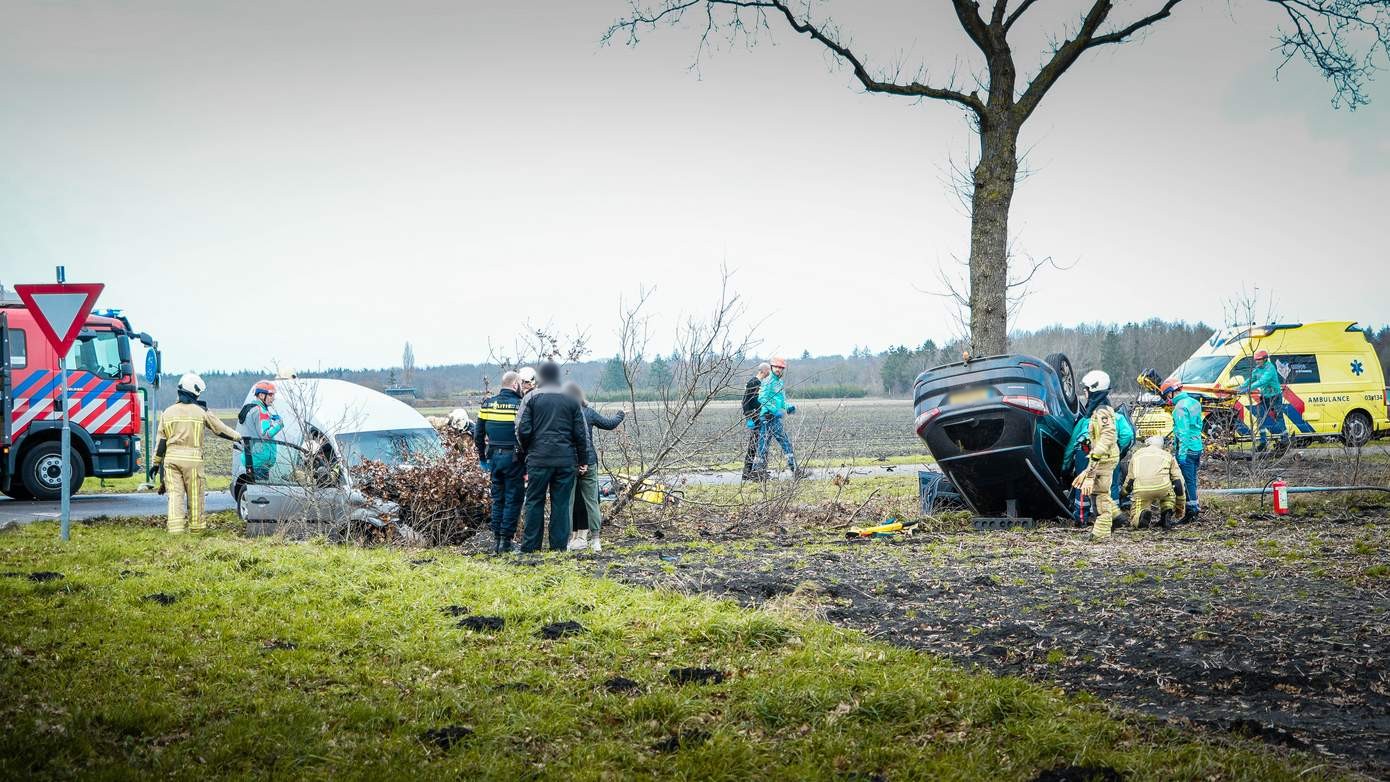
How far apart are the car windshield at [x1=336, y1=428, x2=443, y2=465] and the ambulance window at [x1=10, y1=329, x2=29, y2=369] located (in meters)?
8.22

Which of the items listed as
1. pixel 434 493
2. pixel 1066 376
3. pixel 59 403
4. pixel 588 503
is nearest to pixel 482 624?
pixel 588 503

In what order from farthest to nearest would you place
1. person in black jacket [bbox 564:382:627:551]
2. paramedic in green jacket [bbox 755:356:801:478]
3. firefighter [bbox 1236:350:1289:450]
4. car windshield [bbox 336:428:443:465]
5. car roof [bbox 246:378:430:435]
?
1. firefighter [bbox 1236:350:1289:450]
2. paramedic in green jacket [bbox 755:356:801:478]
3. car roof [bbox 246:378:430:435]
4. car windshield [bbox 336:428:443:465]
5. person in black jacket [bbox 564:382:627:551]

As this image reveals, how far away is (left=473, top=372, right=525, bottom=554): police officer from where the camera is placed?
33.7 ft

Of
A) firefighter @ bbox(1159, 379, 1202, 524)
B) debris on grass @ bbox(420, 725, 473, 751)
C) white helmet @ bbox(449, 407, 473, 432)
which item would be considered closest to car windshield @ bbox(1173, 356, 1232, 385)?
firefighter @ bbox(1159, 379, 1202, 524)

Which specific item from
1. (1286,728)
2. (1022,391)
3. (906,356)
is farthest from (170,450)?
(906,356)

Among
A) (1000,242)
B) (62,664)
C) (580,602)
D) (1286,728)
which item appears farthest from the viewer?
(1000,242)

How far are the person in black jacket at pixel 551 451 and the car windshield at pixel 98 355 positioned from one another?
33.2ft

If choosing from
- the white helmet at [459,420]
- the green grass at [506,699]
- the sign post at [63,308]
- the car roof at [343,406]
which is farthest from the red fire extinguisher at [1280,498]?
the sign post at [63,308]

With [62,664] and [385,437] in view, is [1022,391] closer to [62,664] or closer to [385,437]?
[385,437]

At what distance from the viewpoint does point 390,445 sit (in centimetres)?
1171

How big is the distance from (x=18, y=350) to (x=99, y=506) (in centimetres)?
Result: 297

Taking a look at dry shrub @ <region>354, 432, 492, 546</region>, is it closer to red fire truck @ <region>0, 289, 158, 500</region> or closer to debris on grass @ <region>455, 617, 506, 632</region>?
debris on grass @ <region>455, 617, 506, 632</region>

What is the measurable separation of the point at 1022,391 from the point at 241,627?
7869mm

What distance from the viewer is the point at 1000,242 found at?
1325 cm
